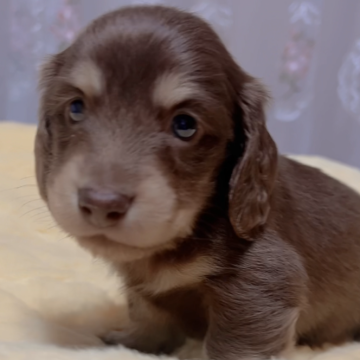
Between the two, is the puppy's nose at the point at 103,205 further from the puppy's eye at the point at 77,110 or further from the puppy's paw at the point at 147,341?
the puppy's paw at the point at 147,341

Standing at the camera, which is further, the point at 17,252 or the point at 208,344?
the point at 17,252

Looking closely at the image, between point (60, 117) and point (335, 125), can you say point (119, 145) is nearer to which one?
point (60, 117)

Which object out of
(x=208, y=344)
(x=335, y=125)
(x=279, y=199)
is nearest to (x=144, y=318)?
(x=208, y=344)

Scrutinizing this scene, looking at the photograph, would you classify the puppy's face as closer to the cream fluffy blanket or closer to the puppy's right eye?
the puppy's right eye

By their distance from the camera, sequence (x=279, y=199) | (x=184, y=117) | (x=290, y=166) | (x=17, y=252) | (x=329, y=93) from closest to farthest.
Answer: (x=184, y=117) → (x=279, y=199) → (x=290, y=166) → (x=17, y=252) → (x=329, y=93)

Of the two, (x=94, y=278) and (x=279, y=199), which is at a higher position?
(x=279, y=199)

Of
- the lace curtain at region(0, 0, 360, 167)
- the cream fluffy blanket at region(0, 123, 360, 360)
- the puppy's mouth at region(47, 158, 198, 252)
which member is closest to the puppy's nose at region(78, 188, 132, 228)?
the puppy's mouth at region(47, 158, 198, 252)

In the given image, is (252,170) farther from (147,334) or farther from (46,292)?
(46,292)
